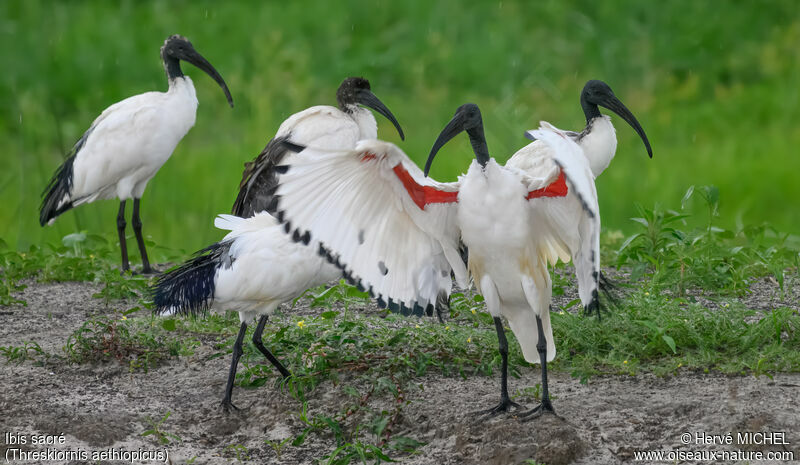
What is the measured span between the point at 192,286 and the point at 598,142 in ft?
8.23

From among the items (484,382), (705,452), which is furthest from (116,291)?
(705,452)

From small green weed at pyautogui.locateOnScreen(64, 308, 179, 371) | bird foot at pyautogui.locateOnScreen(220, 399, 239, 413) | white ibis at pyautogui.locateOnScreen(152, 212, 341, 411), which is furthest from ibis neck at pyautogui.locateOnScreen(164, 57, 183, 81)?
bird foot at pyautogui.locateOnScreen(220, 399, 239, 413)

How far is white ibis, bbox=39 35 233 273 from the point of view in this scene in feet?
25.4

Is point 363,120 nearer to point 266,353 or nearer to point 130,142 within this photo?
point 130,142

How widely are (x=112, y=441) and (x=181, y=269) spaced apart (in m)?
0.95

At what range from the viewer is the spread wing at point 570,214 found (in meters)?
3.81

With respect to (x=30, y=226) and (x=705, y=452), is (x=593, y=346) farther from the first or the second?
(x=30, y=226)

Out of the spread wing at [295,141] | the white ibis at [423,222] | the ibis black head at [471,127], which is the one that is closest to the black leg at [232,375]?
the white ibis at [423,222]

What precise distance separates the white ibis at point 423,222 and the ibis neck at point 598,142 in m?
1.75

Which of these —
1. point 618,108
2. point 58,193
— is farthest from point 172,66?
point 618,108

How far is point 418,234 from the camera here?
15.4 feet

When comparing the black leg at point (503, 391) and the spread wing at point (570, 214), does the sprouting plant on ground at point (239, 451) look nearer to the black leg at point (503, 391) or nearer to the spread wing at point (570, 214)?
the black leg at point (503, 391)

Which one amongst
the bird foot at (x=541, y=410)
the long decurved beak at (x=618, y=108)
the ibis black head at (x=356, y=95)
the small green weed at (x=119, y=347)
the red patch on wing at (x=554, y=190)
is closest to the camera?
the red patch on wing at (x=554, y=190)

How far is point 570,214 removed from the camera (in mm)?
4344
